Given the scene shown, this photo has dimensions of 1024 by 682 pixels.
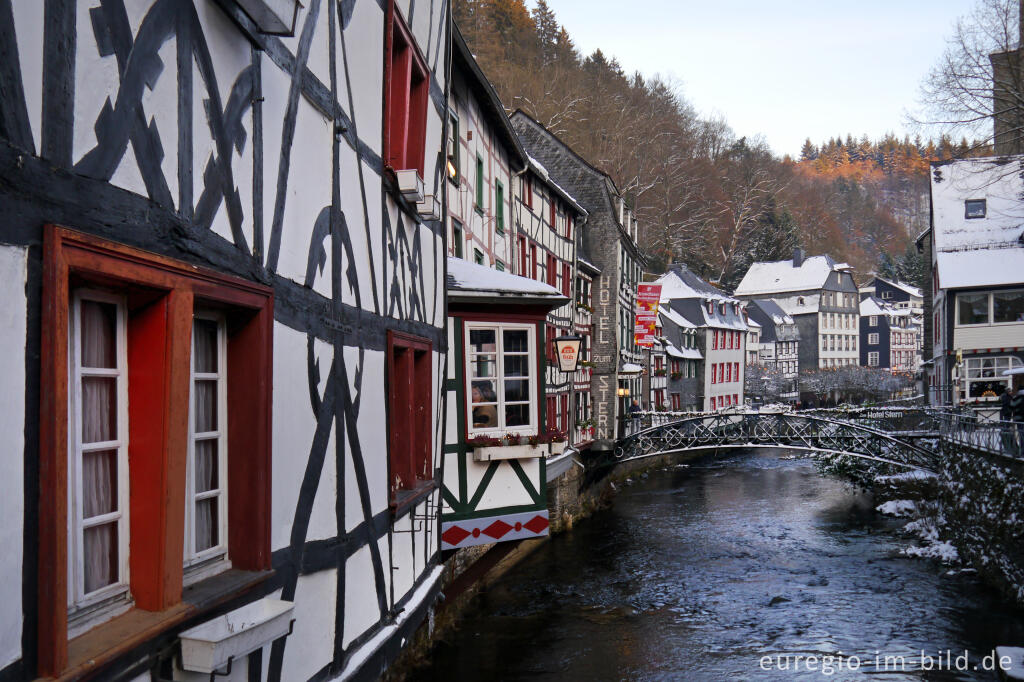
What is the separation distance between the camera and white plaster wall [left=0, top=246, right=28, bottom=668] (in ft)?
7.36

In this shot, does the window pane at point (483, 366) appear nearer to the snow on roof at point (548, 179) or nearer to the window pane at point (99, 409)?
the window pane at point (99, 409)

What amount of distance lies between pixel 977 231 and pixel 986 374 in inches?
202

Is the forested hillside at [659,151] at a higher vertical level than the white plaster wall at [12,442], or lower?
higher

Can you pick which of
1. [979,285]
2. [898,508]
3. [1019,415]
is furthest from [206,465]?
[979,285]

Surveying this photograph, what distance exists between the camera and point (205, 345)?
150 inches

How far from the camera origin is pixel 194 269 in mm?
3277

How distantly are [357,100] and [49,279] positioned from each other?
3.75 metres

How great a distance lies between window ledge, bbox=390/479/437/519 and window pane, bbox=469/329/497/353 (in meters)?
2.86

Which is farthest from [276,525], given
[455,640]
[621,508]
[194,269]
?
[621,508]

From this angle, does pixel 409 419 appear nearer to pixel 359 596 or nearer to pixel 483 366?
pixel 359 596

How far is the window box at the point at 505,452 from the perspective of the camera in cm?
1085

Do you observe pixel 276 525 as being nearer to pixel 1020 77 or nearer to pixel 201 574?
pixel 201 574

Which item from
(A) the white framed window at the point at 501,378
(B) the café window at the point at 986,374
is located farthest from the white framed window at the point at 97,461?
(B) the café window at the point at 986,374

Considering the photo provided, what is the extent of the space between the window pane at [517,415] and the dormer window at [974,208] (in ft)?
86.0
